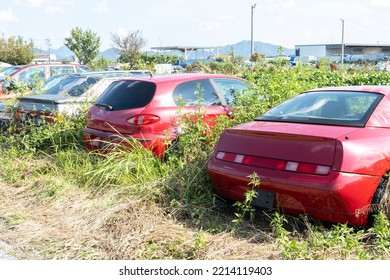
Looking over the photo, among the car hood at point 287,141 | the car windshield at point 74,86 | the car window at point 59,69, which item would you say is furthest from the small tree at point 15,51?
the car hood at point 287,141

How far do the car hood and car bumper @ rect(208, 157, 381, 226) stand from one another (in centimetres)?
17

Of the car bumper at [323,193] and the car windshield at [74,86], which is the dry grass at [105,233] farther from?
the car windshield at [74,86]

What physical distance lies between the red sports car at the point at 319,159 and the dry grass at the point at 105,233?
563 millimetres

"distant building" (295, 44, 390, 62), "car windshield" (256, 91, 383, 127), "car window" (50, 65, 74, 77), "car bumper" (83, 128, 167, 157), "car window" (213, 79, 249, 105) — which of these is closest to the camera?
"car windshield" (256, 91, 383, 127)

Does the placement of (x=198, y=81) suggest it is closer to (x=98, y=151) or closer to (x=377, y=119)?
(x=98, y=151)

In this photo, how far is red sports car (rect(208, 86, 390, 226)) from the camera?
420 cm

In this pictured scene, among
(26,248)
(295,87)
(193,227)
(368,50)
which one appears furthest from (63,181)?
(368,50)

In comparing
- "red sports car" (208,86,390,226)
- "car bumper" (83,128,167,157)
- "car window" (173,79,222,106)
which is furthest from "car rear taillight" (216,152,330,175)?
"car window" (173,79,222,106)

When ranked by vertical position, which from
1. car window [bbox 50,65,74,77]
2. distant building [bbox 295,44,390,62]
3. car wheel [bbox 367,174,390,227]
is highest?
distant building [bbox 295,44,390,62]

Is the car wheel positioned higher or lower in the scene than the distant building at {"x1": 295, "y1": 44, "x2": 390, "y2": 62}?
lower

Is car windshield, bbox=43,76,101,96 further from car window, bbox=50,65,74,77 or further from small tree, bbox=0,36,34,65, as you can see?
small tree, bbox=0,36,34,65

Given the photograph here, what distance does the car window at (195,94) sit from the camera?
703cm

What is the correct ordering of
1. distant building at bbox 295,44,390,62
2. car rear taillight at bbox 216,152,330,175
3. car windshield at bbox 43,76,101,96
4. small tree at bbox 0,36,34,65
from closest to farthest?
car rear taillight at bbox 216,152,330,175
car windshield at bbox 43,76,101,96
small tree at bbox 0,36,34,65
distant building at bbox 295,44,390,62

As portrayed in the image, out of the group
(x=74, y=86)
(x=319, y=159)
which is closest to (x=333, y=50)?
(x=74, y=86)
